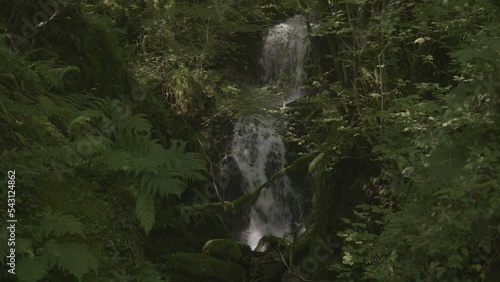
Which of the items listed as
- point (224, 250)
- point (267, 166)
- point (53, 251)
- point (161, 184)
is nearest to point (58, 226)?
point (53, 251)

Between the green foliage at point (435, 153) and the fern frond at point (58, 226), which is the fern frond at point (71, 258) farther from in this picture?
the green foliage at point (435, 153)

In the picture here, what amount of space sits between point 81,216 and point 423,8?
15.6 feet

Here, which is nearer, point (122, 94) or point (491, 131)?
point (491, 131)

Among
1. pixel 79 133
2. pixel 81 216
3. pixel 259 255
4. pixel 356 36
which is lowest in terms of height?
pixel 259 255

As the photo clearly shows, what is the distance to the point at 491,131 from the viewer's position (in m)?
3.89

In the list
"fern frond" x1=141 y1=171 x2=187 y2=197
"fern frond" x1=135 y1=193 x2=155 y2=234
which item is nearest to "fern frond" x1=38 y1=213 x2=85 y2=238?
"fern frond" x1=135 y1=193 x2=155 y2=234

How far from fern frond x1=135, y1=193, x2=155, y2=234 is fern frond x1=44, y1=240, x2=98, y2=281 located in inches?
26.0

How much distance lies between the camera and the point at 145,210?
432 cm

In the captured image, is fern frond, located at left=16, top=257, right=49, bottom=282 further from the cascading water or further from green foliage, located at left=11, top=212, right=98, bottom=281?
the cascading water

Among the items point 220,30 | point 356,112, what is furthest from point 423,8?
point 220,30

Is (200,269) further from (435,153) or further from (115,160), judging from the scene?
(435,153)

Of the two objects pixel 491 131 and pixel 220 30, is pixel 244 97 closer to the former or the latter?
pixel 220 30

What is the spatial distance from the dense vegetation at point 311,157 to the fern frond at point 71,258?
0.01 meters

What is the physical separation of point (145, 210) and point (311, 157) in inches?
203
